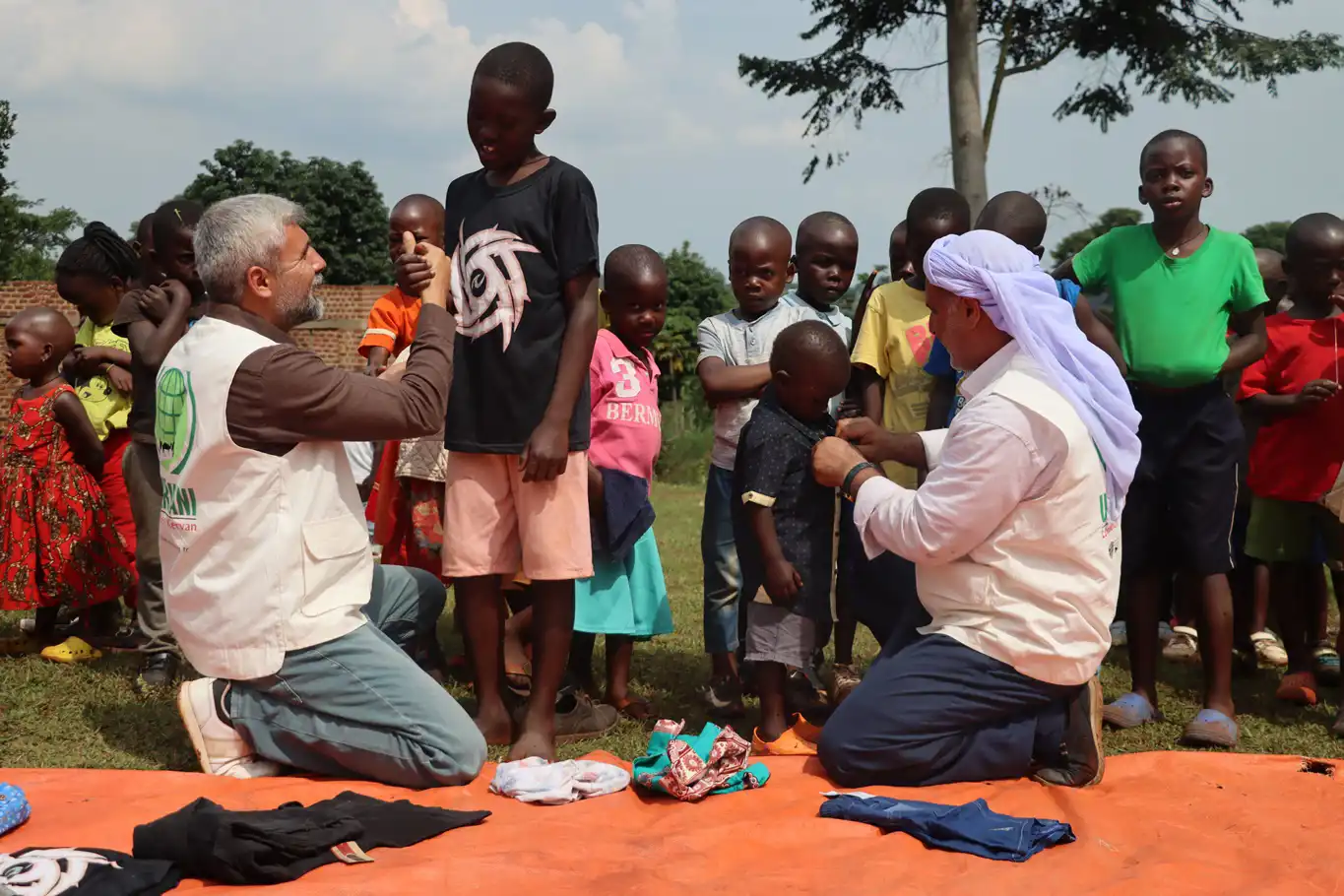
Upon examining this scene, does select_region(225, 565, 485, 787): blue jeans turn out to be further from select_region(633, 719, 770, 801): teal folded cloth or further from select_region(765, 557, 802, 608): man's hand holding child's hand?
select_region(765, 557, 802, 608): man's hand holding child's hand

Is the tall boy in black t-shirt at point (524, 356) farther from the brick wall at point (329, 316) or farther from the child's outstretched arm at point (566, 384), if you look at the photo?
the brick wall at point (329, 316)

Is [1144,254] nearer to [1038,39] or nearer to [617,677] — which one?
[617,677]

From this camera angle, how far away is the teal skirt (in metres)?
4.64

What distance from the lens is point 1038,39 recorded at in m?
15.6

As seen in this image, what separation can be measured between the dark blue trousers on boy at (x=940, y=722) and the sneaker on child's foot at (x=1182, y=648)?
2.50 meters

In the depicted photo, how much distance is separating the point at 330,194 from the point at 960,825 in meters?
32.7

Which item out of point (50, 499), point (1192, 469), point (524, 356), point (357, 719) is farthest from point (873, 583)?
point (50, 499)

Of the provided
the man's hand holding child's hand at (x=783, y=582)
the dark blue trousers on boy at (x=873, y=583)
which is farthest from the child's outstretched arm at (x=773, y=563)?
the dark blue trousers on boy at (x=873, y=583)

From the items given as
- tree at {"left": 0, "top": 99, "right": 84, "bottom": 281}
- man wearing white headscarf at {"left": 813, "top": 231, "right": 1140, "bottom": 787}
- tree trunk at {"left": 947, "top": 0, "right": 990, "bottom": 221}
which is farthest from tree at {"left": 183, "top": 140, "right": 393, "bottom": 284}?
man wearing white headscarf at {"left": 813, "top": 231, "right": 1140, "bottom": 787}

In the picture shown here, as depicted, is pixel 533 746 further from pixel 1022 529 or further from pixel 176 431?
pixel 1022 529

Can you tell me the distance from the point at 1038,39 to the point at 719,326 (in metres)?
12.5

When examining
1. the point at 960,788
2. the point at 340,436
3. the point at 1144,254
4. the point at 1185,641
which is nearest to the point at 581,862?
the point at 960,788

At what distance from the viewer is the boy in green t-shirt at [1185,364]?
4453 mm

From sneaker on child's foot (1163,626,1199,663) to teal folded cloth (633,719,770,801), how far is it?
9.90ft
